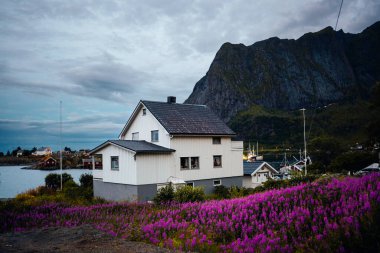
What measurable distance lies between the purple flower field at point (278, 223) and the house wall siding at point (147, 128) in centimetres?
1946

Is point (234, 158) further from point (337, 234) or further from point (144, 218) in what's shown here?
point (337, 234)

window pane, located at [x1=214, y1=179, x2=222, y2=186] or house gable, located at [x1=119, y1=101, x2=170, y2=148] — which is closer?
house gable, located at [x1=119, y1=101, x2=170, y2=148]

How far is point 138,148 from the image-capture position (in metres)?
29.8

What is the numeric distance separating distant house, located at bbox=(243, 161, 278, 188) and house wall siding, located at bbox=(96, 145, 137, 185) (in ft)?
54.6

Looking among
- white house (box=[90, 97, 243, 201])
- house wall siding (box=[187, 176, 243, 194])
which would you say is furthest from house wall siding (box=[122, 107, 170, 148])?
house wall siding (box=[187, 176, 243, 194])

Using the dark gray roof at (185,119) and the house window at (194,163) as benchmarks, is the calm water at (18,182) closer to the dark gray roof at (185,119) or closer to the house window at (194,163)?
the dark gray roof at (185,119)

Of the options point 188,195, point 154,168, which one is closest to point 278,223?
point 188,195

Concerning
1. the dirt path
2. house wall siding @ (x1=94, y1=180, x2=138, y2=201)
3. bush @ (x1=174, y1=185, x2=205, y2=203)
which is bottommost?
house wall siding @ (x1=94, y1=180, x2=138, y2=201)

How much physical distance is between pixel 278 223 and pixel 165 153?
23.6m

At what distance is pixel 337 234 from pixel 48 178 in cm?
4788

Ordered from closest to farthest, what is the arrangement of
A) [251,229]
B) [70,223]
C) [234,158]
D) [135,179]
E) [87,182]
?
[251,229], [70,223], [135,179], [234,158], [87,182]

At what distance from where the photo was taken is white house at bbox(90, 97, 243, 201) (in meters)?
30.0

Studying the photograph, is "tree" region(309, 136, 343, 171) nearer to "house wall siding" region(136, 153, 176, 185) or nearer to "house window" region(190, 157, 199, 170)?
"house window" region(190, 157, 199, 170)

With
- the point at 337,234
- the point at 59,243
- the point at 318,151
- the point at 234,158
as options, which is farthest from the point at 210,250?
the point at 318,151
